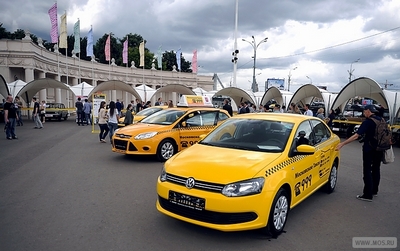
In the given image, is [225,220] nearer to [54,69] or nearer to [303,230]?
[303,230]

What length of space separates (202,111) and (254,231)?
609 cm

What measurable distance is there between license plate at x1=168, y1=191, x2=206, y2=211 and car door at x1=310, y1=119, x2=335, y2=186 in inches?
100

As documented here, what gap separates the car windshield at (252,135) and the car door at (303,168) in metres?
0.22

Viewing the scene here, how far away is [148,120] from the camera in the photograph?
1017 cm

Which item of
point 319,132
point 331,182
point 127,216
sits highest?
point 319,132

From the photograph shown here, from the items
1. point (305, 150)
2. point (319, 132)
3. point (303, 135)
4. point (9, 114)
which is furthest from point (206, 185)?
point (9, 114)

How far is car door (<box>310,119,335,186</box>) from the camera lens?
18.3ft

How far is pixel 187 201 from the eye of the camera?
3.99 meters

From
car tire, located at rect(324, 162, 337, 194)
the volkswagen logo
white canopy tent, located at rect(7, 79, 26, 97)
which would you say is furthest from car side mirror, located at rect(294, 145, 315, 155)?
white canopy tent, located at rect(7, 79, 26, 97)

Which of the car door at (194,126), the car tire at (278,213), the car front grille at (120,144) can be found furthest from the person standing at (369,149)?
the car front grille at (120,144)

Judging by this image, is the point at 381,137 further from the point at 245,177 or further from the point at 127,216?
the point at 127,216

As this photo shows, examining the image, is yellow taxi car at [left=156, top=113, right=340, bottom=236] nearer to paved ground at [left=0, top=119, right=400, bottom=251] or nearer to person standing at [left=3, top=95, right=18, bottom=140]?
paved ground at [left=0, top=119, right=400, bottom=251]

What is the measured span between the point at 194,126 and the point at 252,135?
4.60 metres

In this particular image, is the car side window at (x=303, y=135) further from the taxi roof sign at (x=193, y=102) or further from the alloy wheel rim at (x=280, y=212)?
the taxi roof sign at (x=193, y=102)
